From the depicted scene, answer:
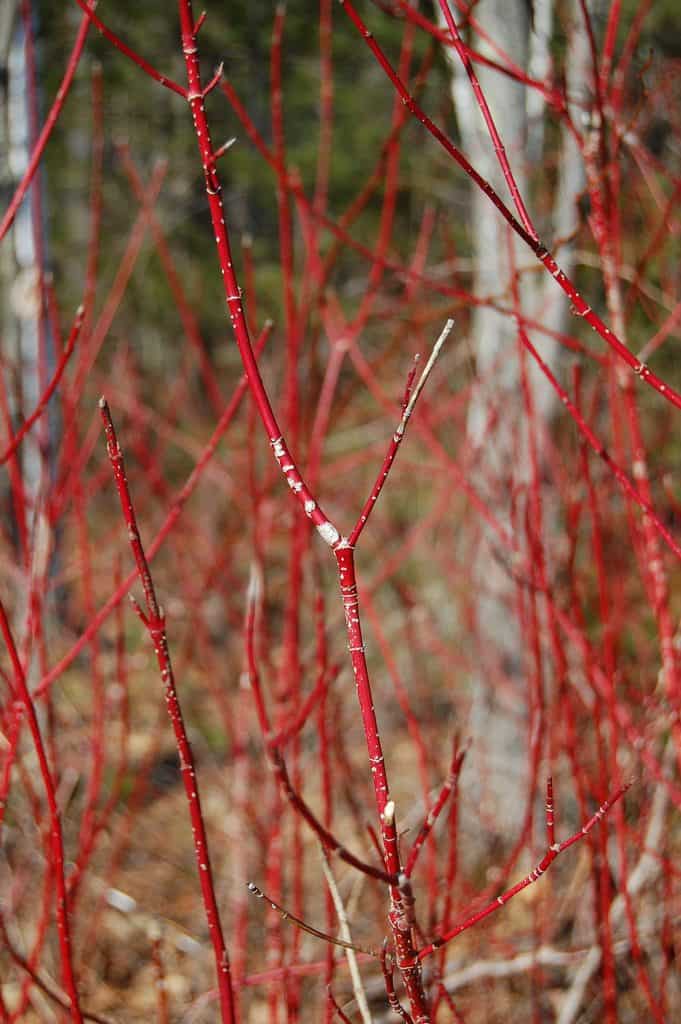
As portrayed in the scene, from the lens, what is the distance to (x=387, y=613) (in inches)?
206

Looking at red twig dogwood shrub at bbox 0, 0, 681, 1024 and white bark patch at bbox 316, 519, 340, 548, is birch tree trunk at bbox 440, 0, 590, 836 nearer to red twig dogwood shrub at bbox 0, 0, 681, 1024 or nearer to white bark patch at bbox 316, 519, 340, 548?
red twig dogwood shrub at bbox 0, 0, 681, 1024

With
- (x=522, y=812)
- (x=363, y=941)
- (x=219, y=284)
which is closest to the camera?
(x=363, y=941)

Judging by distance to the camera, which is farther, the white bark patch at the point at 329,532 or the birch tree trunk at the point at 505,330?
the birch tree trunk at the point at 505,330

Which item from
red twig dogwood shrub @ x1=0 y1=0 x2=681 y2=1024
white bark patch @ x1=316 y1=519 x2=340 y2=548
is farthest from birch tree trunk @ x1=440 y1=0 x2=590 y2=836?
white bark patch @ x1=316 y1=519 x2=340 y2=548

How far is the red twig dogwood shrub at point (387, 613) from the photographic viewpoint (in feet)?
3.13

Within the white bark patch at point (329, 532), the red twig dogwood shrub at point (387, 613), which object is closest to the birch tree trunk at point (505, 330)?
the red twig dogwood shrub at point (387, 613)

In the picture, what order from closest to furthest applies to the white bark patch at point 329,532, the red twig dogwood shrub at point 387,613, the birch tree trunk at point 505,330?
1. the white bark patch at point 329,532
2. the red twig dogwood shrub at point 387,613
3. the birch tree trunk at point 505,330

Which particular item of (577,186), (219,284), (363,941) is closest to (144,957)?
(363,941)

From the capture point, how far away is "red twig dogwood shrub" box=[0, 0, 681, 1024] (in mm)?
953

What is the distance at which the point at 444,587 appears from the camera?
15.0 feet

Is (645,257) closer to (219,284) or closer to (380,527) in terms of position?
(380,527)

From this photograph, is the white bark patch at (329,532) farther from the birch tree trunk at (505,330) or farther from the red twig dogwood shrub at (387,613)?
the birch tree trunk at (505,330)

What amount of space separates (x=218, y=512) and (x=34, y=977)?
232 inches

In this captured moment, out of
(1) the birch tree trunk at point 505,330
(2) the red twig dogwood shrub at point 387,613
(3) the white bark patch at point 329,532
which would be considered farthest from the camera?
(1) the birch tree trunk at point 505,330
